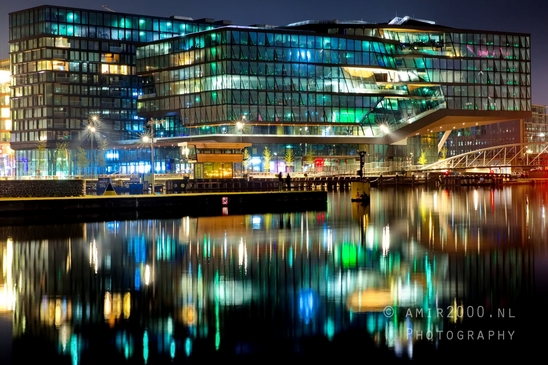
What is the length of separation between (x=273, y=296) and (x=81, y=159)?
444ft

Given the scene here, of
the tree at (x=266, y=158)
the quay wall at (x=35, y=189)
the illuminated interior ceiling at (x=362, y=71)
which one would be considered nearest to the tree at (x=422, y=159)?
the illuminated interior ceiling at (x=362, y=71)

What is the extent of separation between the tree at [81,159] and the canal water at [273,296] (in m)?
115

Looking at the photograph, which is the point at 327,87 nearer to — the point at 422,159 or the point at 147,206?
the point at 422,159

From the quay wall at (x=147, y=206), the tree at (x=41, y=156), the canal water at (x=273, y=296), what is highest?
the tree at (x=41, y=156)

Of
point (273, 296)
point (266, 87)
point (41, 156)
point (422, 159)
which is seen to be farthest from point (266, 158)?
point (273, 296)

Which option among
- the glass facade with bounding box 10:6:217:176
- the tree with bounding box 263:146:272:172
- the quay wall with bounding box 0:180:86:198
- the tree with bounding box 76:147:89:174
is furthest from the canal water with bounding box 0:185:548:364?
the glass facade with bounding box 10:6:217:176

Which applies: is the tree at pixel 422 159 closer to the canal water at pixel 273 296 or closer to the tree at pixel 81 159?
the tree at pixel 81 159

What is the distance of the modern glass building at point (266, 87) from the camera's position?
453ft

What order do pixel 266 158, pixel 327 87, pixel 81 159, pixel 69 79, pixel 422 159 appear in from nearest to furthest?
pixel 266 158
pixel 327 87
pixel 81 159
pixel 422 159
pixel 69 79

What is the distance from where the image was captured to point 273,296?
21.8 m

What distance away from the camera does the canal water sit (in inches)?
649

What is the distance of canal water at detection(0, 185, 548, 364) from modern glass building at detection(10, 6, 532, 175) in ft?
323

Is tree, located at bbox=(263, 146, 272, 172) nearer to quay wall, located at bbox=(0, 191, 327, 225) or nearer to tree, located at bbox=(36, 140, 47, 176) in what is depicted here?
tree, located at bbox=(36, 140, 47, 176)

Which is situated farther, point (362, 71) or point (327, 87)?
point (362, 71)
